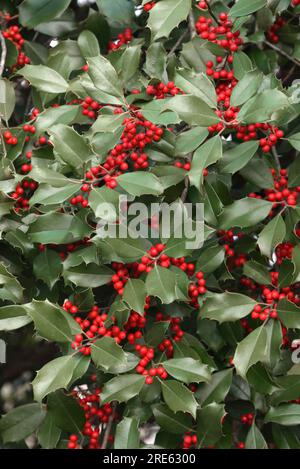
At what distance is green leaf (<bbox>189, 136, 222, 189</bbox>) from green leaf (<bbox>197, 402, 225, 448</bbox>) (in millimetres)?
531

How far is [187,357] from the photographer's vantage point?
1610 millimetres

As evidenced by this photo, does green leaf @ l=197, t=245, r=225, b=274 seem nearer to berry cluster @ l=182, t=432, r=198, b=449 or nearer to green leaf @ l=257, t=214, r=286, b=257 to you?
green leaf @ l=257, t=214, r=286, b=257

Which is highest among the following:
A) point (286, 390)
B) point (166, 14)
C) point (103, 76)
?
point (166, 14)

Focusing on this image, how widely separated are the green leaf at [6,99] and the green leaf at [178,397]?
817 mm

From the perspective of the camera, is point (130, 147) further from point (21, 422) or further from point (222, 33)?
point (21, 422)

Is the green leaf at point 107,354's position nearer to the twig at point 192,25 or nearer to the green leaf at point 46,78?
the green leaf at point 46,78

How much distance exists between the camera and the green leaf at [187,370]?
1549mm

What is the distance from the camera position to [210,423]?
161cm

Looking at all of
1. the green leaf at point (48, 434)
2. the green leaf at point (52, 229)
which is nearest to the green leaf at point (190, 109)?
the green leaf at point (52, 229)

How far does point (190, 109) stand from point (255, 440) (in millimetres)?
784

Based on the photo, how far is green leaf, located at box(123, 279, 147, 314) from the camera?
4.88ft

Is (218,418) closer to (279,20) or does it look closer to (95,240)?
(95,240)

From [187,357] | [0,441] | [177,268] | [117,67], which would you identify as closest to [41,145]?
[117,67]

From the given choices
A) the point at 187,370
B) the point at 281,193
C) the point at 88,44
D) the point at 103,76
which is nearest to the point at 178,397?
the point at 187,370
